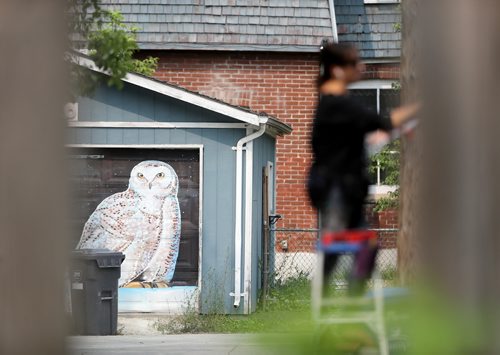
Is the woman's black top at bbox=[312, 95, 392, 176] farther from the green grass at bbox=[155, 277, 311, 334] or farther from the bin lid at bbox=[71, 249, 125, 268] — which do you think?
the bin lid at bbox=[71, 249, 125, 268]

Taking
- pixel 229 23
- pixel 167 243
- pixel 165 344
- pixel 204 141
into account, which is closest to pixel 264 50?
pixel 229 23

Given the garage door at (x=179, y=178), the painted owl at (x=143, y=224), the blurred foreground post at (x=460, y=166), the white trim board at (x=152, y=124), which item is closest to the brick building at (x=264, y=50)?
the garage door at (x=179, y=178)

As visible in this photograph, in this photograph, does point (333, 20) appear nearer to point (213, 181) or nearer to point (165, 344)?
point (213, 181)

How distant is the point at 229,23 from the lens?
2117 cm

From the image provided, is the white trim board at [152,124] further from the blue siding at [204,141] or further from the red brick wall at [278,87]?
the red brick wall at [278,87]

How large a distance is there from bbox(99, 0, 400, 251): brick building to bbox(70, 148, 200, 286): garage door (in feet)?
10.8

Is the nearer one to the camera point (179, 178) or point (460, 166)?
point (460, 166)

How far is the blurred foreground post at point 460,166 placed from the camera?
201 inches

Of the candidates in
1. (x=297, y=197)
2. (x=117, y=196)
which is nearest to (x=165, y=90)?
(x=117, y=196)

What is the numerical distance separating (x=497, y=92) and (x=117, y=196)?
40.4 ft

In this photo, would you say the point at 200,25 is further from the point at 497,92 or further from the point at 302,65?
the point at 497,92

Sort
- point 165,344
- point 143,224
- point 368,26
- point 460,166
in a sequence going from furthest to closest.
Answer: point 368,26, point 143,224, point 165,344, point 460,166

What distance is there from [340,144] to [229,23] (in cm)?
1651

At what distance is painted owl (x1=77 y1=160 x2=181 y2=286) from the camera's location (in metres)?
17.1
